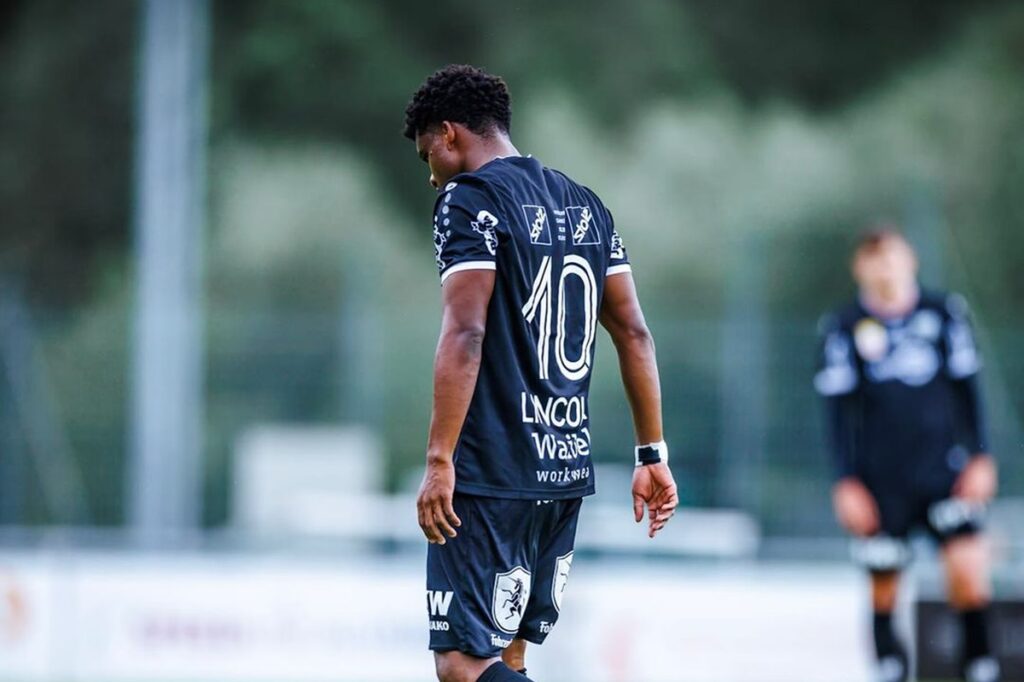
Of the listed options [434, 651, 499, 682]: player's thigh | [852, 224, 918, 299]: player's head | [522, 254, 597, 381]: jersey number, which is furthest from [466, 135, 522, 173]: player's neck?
[852, 224, 918, 299]: player's head

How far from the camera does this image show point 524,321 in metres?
4.98

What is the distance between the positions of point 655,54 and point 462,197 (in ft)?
73.2

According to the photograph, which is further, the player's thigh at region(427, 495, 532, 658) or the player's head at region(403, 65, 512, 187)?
the player's head at region(403, 65, 512, 187)

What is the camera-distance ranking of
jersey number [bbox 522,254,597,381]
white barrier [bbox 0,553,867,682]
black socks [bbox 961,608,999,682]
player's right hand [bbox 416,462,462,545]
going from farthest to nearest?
1. white barrier [bbox 0,553,867,682]
2. black socks [bbox 961,608,999,682]
3. jersey number [bbox 522,254,597,381]
4. player's right hand [bbox 416,462,462,545]

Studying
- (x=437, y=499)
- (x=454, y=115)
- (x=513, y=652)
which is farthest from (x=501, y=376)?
(x=513, y=652)

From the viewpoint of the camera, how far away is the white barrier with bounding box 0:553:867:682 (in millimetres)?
10438

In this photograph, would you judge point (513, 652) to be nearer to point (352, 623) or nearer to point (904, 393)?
point (904, 393)

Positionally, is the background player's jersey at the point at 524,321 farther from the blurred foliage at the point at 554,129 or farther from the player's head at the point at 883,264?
the blurred foliage at the point at 554,129

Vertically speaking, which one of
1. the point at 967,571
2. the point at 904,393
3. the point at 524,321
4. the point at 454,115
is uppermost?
the point at 454,115

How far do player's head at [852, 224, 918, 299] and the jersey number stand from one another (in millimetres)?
4300

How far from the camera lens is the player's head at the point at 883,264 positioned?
30.0 ft

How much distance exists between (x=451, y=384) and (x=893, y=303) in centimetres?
491

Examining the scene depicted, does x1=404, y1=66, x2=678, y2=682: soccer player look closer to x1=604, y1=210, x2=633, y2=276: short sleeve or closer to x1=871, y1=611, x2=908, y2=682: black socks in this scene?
x1=604, y1=210, x2=633, y2=276: short sleeve

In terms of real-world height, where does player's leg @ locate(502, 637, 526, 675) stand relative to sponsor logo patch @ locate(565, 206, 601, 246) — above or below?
below
